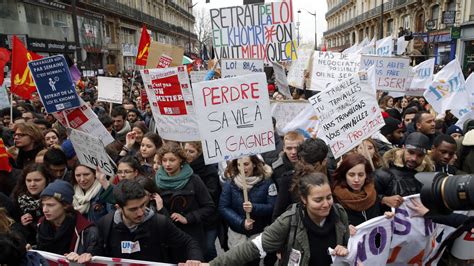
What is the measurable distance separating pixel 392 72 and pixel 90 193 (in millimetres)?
5831

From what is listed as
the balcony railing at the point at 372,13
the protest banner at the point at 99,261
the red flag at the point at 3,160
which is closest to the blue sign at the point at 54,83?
the red flag at the point at 3,160

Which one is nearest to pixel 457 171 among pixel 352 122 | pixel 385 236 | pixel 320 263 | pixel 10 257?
pixel 352 122

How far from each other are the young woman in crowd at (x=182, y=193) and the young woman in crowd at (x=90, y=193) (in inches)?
18.6

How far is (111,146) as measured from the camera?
4.93 meters

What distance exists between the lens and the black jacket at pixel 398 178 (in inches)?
125

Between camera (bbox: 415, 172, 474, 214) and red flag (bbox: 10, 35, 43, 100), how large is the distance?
6.84 meters

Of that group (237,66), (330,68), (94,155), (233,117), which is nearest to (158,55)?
(237,66)

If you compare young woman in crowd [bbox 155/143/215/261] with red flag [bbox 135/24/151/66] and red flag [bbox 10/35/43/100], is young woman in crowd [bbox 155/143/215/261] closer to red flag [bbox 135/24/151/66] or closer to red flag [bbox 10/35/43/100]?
red flag [bbox 10/35/43/100]

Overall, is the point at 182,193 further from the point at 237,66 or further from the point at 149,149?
the point at 237,66

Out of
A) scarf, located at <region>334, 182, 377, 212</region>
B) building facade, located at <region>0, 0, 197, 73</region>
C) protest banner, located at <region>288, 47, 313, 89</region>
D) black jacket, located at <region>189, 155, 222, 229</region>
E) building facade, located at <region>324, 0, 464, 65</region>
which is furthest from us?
building facade, located at <region>324, 0, 464, 65</region>

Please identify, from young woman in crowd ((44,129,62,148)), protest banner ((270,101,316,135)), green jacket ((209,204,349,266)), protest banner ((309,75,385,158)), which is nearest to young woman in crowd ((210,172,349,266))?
green jacket ((209,204,349,266))

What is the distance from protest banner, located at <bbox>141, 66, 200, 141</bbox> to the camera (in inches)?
182

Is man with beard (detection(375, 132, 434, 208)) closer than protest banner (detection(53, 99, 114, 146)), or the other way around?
man with beard (detection(375, 132, 434, 208))

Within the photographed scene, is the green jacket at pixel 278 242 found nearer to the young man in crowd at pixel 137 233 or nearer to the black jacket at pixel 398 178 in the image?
the young man in crowd at pixel 137 233
